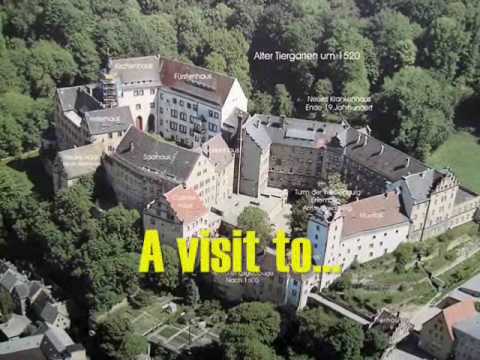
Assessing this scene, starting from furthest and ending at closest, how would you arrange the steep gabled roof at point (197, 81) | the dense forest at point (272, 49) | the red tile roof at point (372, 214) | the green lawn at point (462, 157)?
1. the dense forest at point (272, 49)
2. the green lawn at point (462, 157)
3. the steep gabled roof at point (197, 81)
4. the red tile roof at point (372, 214)

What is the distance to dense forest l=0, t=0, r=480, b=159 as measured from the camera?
113 m

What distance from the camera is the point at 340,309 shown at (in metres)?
81.9

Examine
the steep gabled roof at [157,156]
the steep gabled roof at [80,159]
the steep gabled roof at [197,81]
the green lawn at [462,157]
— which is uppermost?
the steep gabled roof at [197,81]

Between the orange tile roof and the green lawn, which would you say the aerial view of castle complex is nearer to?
the orange tile roof

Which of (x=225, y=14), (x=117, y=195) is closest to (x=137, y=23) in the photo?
(x=225, y=14)

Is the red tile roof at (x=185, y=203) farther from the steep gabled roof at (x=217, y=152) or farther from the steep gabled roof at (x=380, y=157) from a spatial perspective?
the steep gabled roof at (x=380, y=157)

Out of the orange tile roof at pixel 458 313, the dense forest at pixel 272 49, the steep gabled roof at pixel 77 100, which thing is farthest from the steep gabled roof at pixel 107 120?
the orange tile roof at pixel 458 313

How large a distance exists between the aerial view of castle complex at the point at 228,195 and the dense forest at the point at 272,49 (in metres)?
0.39

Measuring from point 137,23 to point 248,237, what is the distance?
55.4 meters

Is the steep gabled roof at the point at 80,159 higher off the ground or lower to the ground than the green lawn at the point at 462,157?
higher

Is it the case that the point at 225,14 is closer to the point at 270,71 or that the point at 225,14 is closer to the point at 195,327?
the point at 270,71

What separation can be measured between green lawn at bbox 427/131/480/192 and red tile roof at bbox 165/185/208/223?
1729 inches

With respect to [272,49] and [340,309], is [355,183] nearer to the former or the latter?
[340,309]

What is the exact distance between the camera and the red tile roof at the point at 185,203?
3408 inches
